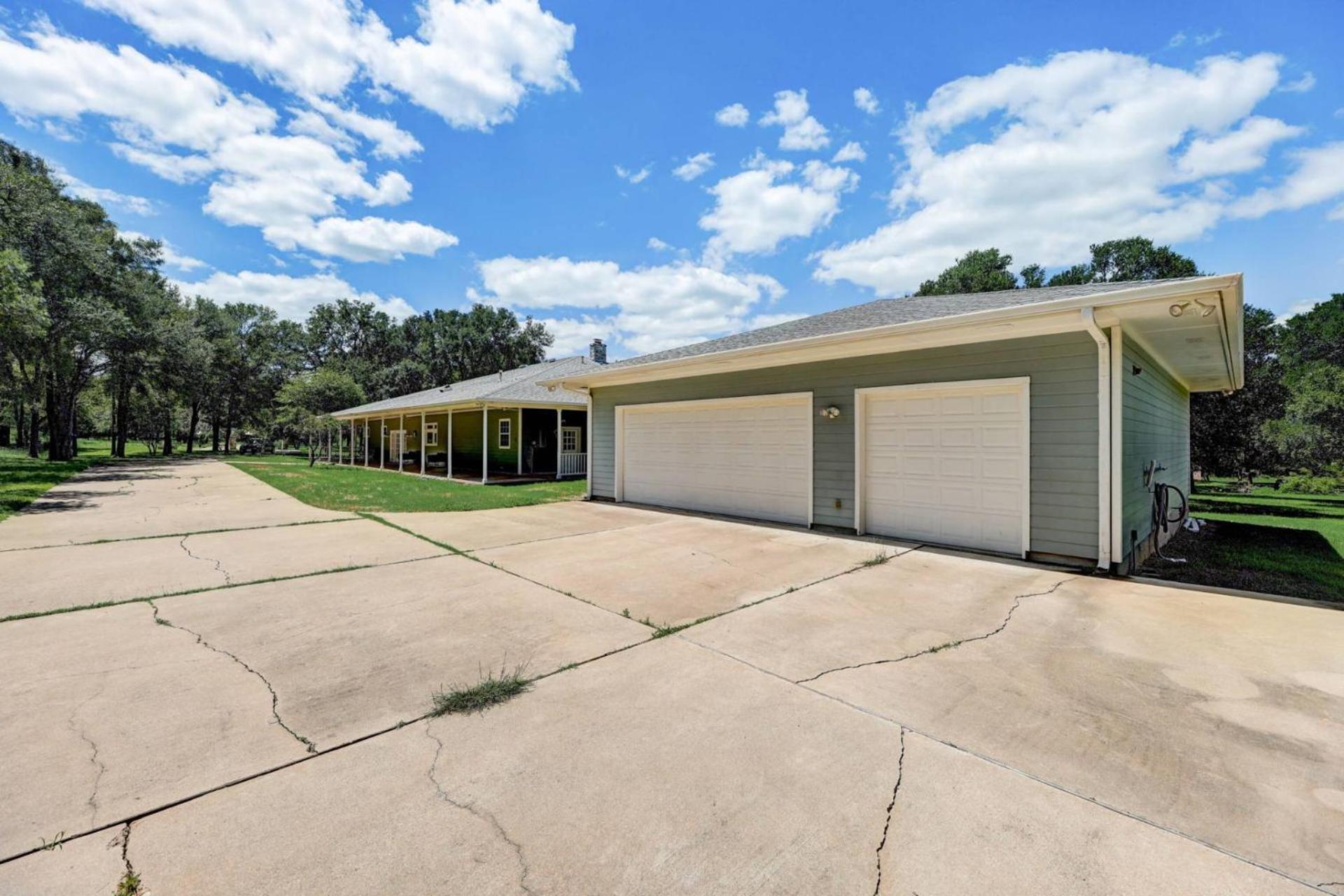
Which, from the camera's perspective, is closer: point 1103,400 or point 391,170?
point 1103,400

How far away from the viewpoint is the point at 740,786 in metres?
2.08

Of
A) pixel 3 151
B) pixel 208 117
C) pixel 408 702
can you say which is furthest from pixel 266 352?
pixel 408 702

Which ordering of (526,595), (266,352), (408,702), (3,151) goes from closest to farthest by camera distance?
1. (408,702)
2. (526,595)
3. (3,151)
4. (266,352)

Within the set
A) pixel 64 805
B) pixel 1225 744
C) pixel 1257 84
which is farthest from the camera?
pixel 1257 84

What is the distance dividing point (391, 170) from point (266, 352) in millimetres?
31815

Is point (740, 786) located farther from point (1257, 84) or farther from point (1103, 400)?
point (1257, 84)

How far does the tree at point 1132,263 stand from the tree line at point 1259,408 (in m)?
0.02

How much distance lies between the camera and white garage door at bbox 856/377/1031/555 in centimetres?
605

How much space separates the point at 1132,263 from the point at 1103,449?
813 inches

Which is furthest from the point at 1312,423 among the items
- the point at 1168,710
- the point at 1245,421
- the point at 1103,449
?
the point at 1168,710

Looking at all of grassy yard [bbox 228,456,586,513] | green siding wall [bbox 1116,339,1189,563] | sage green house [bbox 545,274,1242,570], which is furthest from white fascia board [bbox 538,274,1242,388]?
grassy yard [bbox 228,456,586,513]

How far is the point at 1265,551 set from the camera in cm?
→ 716

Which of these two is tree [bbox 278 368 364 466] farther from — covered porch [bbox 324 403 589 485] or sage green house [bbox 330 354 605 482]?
covered porch [bbox 324 403 589 485]

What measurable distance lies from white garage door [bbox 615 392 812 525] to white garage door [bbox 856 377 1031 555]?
1.02 metres
